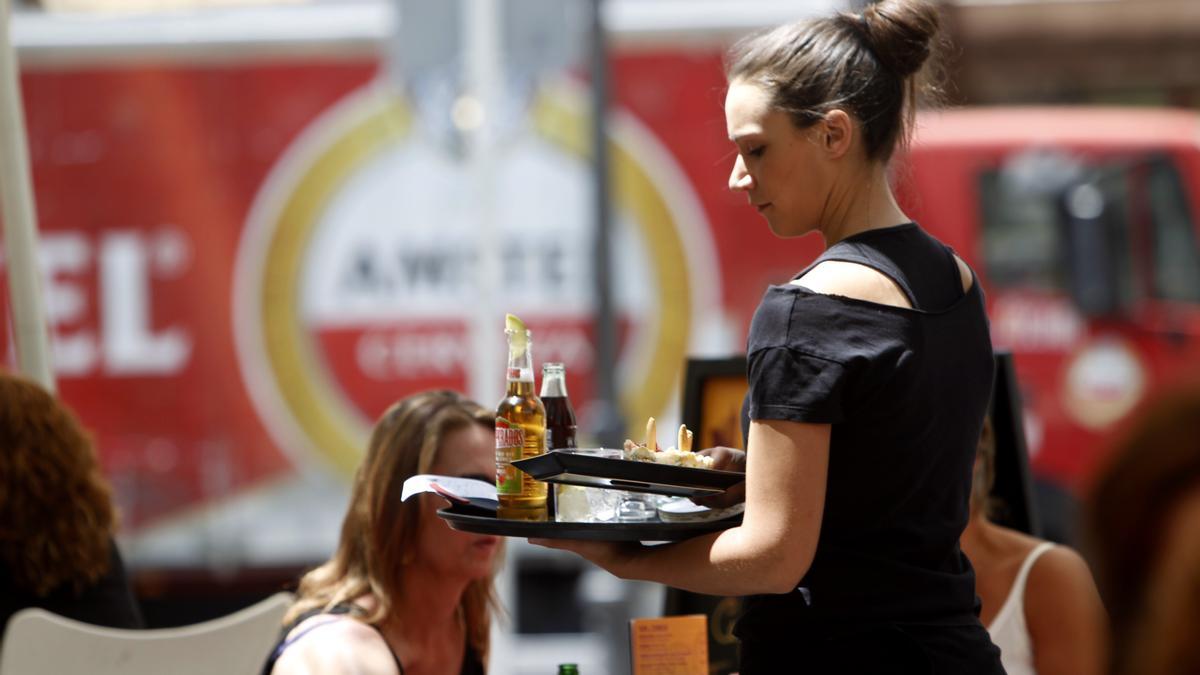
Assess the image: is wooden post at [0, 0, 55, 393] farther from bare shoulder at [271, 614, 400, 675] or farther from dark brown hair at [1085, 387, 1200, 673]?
dark brown hair at [1085, 387, 1200, 673]

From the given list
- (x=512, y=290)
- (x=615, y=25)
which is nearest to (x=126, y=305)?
(x=512, y=290)

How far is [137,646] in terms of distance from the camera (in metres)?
2.72

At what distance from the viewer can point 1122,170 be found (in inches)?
275

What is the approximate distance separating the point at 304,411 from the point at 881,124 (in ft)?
17.6

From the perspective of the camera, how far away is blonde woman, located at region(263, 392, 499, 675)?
92.1 inches

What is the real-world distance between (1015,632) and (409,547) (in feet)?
3.58

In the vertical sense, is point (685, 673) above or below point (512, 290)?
below

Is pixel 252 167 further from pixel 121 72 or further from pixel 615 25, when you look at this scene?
pixel 615 25

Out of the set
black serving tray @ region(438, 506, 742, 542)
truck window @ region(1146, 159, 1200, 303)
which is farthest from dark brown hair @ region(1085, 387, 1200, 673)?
truck window @ region(1146, 159, 1200, 303)

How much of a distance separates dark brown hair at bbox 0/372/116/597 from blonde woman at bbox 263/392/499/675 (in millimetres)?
725

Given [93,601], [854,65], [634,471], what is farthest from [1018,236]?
[634,471]

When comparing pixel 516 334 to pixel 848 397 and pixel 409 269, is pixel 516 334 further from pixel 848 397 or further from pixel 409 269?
pixel 409 269

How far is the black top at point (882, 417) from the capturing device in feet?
5.30

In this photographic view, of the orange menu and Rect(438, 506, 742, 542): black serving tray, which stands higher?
Rect(438, 506, 742, 542): black serving tray
